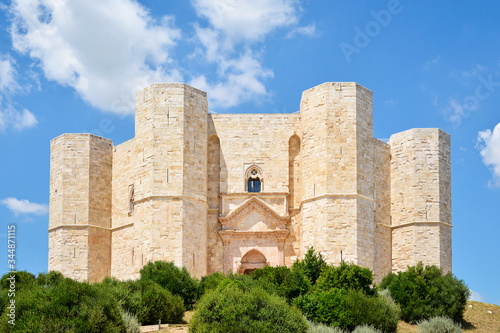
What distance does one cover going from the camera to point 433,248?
3056 centimetres

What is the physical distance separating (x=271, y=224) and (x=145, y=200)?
5098 mm

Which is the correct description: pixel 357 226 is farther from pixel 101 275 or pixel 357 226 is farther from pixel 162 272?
pixel 101 275

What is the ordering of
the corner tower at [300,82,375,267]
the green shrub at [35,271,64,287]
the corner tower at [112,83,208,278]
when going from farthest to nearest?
1. the corner tower at [112,83,208,278]
2. the corner tower at [300,82,375,267]
3. the green shrub at [35,271,64,287]

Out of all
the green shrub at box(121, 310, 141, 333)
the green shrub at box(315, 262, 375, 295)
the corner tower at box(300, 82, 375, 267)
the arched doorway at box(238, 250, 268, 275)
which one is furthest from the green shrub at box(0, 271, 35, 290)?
the corner tower at box(300, 82, 375, 267)

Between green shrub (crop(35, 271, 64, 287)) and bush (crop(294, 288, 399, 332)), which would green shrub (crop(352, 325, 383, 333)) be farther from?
green shrub (crop(35, 271, 64, 287))

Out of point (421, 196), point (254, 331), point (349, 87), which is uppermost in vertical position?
point (349, 87)

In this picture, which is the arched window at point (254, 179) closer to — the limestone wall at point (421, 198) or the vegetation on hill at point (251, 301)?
the vegetation on hill at point (251, 301)

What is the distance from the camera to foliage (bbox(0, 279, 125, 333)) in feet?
60.0

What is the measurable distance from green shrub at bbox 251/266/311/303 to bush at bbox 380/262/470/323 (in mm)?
3547

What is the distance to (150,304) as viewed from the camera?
71.4 feet

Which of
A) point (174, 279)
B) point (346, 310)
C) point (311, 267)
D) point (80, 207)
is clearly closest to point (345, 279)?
point (311, 267)

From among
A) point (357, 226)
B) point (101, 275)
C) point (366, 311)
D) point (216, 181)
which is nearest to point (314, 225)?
point (357, 226)

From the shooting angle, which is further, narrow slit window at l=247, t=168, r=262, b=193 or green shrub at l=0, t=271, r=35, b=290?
narrow slit window at l=247, t=168, r=262, b=193

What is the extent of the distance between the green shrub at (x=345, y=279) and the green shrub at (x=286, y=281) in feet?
1.60
